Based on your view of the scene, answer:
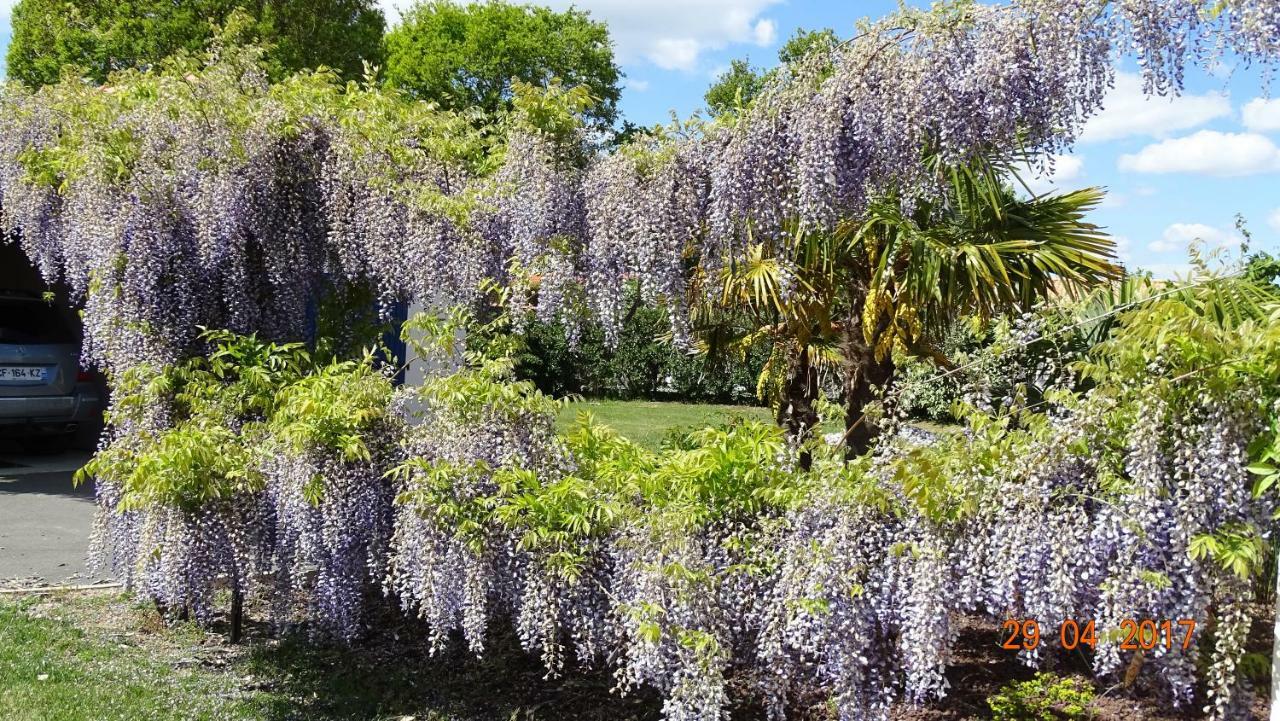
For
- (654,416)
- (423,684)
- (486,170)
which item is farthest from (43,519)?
(654,416)

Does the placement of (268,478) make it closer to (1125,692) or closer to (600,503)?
(600,503)

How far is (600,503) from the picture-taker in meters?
3.84

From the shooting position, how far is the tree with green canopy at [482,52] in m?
25.9

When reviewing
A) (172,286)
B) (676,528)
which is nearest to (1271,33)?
(676,528)

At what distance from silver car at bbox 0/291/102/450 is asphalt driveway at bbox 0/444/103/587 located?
0.51m

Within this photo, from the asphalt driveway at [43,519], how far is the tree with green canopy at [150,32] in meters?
8.77

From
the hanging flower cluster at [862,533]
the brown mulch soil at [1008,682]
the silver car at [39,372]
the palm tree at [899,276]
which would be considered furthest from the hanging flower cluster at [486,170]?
the silver car at [39,372]

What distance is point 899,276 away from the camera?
545 cm

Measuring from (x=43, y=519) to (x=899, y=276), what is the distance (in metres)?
7.01

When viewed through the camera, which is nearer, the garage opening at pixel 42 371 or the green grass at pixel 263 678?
the green grass at pixel 263 678

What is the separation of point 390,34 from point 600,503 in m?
26.0
